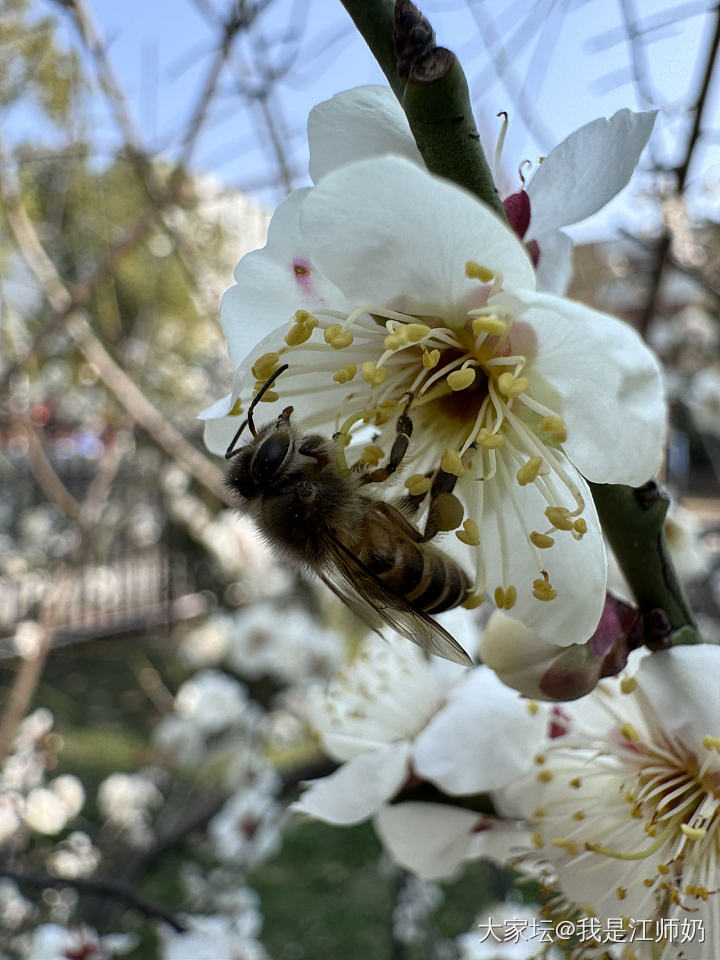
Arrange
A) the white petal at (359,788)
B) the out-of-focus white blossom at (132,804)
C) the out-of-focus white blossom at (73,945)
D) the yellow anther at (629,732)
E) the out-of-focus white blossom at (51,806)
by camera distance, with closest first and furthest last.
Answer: the yellow anther at (629,732), the white petal at (359,788), the out-of-focus white blossom at (73,945), the out-of-focus white blossom at (51,806), the out-of-focus white blossom at (132,804)

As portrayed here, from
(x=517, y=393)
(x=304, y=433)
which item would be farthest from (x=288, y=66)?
(x=517, y=393)

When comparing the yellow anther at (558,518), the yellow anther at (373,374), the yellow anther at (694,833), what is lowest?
the yellow anther at (694,833)

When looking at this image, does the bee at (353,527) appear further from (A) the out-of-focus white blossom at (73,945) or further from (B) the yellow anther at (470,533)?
(A) the out-of-focus white blossom at (73,945)

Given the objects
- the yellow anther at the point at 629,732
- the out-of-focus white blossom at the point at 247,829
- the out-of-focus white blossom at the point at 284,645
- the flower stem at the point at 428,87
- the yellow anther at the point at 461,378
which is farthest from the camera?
the out-of-focus white blossom at the point at 284,645

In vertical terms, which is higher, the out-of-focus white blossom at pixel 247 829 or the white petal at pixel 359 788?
the white petal at pixel 359 788

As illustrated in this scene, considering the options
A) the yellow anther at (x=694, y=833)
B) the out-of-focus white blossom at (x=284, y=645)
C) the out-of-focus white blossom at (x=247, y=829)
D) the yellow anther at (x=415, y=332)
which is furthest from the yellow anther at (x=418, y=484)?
the out-of-focus white blossom at (x=284, y=645)

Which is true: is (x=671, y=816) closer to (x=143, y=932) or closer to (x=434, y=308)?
(x=434, y=308)

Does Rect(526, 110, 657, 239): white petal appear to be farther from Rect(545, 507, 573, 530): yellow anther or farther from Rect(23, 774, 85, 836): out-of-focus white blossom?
Rect(23, 774, 85, 836): out-of-focus white blossom
